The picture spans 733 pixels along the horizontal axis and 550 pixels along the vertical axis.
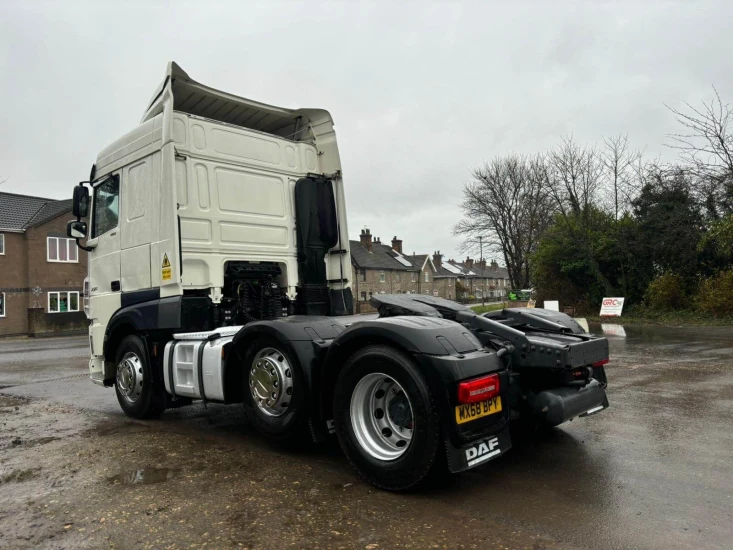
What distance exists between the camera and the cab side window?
664 cm

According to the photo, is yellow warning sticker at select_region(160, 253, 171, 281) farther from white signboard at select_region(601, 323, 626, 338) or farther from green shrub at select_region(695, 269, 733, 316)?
green shrub at select_region(695, 269, 733, 316)

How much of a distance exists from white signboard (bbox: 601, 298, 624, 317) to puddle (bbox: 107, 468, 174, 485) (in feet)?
68.3

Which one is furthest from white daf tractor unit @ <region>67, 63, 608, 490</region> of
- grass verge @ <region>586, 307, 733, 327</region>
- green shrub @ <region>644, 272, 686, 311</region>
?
green shrub @ <region>644, 272, 686, 311</region>

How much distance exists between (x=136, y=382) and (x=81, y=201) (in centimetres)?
255

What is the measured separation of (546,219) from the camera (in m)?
39.2

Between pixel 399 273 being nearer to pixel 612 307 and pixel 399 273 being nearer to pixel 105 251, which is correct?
pixel 612 307

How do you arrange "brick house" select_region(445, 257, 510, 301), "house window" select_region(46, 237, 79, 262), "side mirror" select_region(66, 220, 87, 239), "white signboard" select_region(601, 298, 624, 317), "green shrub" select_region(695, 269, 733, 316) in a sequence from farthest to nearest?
"brick house" select_region(445, 257, 510, 301), "house window" select_region(46, 237, 79, 262), "white signboard" select_region(601, 298, 624, 317), "green shrub" select_region(695, 269, 733, 316), "side mirror" select_region(66, 220, 87, 239)

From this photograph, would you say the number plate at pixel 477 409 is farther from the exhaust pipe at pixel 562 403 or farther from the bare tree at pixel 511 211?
the bare tree at pixel 511 211

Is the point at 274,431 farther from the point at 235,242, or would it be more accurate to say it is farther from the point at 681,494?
the point at 681,494

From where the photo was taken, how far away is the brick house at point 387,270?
5731 centimetres

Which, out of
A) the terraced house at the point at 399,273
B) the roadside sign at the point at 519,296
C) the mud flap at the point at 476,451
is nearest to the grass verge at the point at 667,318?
the roadside sign at the point at 519,296

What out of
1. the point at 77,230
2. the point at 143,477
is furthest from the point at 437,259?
the point at 143,477

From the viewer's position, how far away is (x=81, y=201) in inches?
277

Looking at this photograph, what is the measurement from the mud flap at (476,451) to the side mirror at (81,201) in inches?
229
